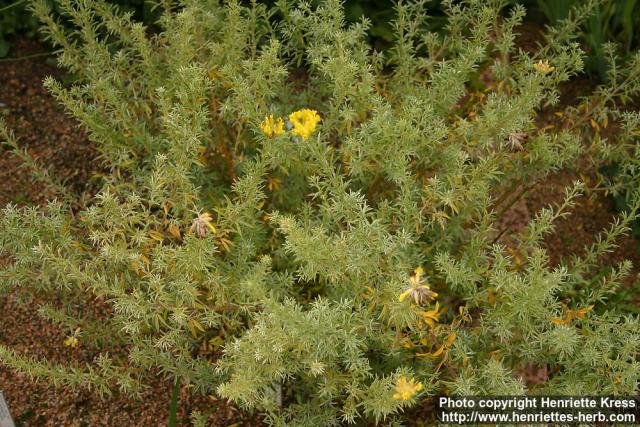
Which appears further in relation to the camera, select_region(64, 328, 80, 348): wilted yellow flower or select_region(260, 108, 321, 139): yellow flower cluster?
select_region(64, 328, 80, 348): wilted yellow flower

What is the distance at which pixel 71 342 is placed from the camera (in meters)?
2.55

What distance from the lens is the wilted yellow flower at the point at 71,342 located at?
8.18 feet

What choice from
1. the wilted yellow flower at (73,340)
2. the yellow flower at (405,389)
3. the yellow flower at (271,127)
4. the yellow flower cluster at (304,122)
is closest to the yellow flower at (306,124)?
the yellow flower cluster at (304,122)

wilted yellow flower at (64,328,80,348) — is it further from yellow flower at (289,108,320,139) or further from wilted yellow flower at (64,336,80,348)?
yellow flower at (289,108,320,139)

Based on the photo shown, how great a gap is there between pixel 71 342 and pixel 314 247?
1145 millimetres

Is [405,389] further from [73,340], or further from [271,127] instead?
[73,340]

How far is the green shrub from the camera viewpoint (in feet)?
6.31

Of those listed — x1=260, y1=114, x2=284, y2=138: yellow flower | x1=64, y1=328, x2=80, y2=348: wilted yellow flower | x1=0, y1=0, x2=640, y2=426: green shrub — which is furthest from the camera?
x1=64, y1=328, x2=80, y2=348: wilted yellow flower

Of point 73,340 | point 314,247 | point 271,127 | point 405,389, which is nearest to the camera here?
point 405,389

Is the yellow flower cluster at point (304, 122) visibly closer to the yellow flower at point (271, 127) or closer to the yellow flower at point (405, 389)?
the yellow flower at point (271, 127)

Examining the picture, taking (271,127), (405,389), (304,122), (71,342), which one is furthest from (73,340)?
(405,389)

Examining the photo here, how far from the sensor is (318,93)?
292cm

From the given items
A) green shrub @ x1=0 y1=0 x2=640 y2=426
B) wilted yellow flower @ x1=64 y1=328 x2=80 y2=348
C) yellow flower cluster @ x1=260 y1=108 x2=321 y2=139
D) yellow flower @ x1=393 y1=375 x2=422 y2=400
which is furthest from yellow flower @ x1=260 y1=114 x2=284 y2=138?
wilted yellow flower @ x1=64 y1=328 x2=80 y2=348

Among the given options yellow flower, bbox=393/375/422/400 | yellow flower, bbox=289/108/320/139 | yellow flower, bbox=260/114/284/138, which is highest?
yellow flower, bbox=289/108/320/139
